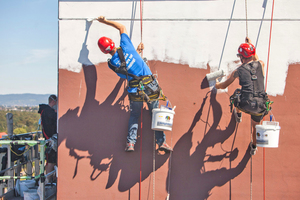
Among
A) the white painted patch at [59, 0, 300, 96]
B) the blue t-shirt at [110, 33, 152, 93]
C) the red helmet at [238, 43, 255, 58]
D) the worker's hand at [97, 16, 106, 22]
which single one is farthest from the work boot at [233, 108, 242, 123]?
the worker's hand at [97, 16, 106, 22]

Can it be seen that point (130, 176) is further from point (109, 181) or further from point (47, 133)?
point (47, 133)

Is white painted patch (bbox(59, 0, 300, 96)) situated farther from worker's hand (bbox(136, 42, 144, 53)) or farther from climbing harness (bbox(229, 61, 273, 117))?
climbing harness (bbox(229, 61, 273, 117))

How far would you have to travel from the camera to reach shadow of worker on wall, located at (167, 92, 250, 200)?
421cm

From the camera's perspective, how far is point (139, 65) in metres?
3.73

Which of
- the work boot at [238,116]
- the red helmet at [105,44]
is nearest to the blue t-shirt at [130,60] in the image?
the red helmet at [105,44]

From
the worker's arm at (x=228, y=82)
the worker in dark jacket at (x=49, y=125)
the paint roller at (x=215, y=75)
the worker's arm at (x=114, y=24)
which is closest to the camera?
the worker's arm at (x=228, y=82)

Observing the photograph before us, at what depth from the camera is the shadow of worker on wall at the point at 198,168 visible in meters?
4.21

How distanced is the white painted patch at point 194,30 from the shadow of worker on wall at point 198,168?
1174 mm

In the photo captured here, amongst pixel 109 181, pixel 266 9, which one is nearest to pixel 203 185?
pixel 109 181

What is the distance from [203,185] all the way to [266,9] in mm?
3291

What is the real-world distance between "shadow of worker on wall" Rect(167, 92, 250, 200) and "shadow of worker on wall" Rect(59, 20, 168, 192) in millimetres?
340

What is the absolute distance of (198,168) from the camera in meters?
4.23

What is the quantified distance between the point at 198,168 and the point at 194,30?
2.45m

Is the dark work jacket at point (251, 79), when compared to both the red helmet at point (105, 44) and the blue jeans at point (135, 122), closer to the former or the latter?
the blue jeans at point (135, 122)
